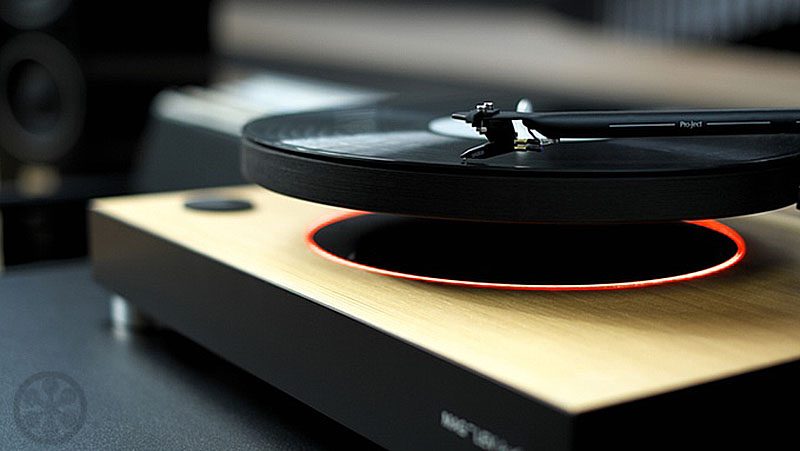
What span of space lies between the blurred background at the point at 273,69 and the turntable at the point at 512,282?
2.21ft

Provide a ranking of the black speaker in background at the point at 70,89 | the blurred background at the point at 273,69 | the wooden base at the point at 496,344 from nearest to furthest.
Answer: the wooden base at the point at 496,344 < the blurred background at the point at 273,69 < the black speaker in background at the point at 70,89

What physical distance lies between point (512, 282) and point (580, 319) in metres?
0.07

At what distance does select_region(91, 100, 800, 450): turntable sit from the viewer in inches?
21.7

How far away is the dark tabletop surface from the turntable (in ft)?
0.13

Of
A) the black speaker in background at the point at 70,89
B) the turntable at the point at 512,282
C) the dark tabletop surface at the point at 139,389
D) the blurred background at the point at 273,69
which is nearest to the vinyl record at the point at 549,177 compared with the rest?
the turntable at the point at 512,282

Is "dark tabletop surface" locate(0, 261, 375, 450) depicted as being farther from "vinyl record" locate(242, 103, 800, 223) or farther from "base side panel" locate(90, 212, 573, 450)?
"vinyl record" locate(242, 103, 800, 223)

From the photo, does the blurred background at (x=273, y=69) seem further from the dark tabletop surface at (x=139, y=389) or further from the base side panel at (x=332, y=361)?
the base side panel at (x=332, y=361)

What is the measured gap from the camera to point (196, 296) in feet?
2.67

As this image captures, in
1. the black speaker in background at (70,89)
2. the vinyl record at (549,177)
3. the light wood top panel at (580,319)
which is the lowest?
the black speaker in background at (70,89)

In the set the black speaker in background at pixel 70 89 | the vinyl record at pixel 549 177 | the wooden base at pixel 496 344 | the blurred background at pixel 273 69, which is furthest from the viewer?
the black speaker in background at pixel 70 89

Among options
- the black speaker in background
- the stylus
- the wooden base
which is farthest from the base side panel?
the black speaker in background

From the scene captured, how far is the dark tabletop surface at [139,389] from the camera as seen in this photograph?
721 millimetres

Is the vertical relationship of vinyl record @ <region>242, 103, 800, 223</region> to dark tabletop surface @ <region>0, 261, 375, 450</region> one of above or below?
above

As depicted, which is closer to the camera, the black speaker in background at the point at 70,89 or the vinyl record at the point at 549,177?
the vinyl record at the point at 549,177
